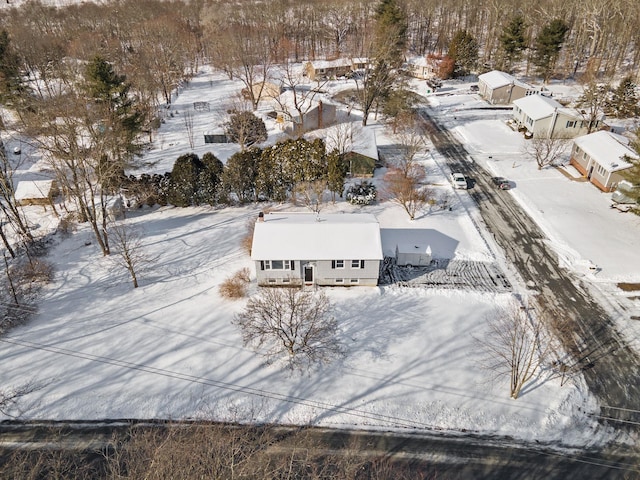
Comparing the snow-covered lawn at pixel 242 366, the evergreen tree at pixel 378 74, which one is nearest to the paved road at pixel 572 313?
the snow-covered lawn at pixel 242 366

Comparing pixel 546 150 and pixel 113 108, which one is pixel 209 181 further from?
pixel 546 150

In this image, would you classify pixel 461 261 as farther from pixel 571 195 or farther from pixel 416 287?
pixel 571 195

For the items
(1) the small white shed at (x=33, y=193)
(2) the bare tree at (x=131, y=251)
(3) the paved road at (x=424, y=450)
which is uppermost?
(1) the small white shed at (x=33, y=193)

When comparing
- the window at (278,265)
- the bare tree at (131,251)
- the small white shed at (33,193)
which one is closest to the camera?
the window at (278,265)

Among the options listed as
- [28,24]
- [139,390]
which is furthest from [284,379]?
[28,24]

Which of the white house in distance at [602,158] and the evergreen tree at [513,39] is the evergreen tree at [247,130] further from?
the evergreen tree at [513,39]

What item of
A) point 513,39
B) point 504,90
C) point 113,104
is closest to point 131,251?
point 113,104
